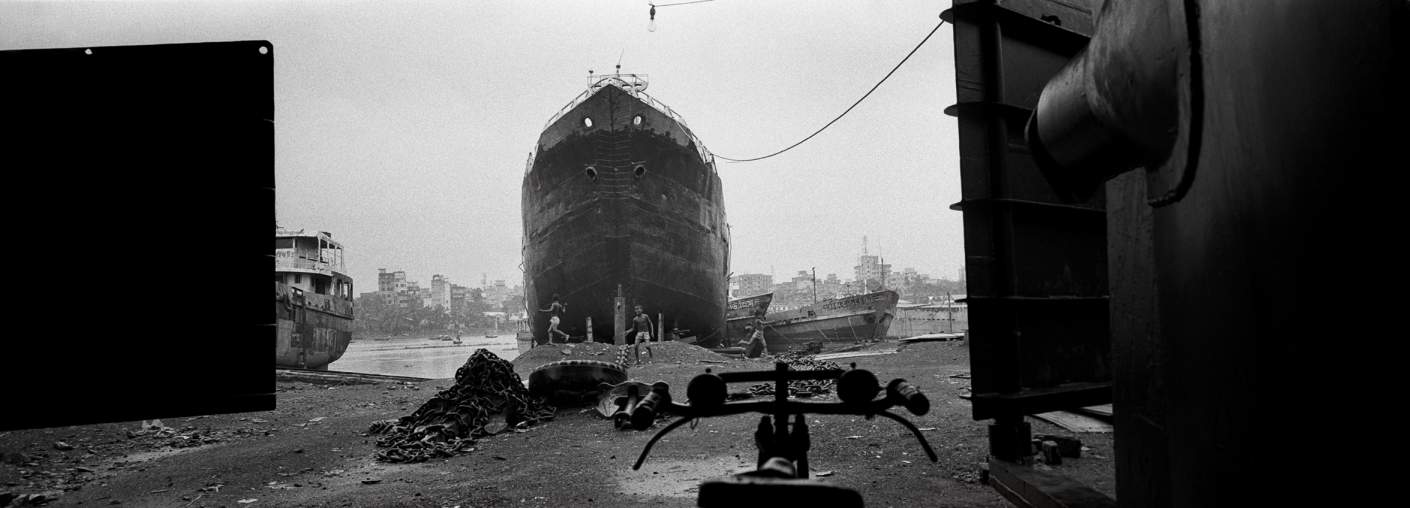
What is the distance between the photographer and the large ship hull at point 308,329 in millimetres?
23406

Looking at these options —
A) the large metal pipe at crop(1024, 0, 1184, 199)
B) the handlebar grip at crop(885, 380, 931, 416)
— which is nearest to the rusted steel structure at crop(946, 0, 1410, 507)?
the large metal pipe at crop(1024, 0, 1184, 199)

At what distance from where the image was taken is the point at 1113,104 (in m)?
1.69

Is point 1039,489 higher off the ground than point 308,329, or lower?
lower

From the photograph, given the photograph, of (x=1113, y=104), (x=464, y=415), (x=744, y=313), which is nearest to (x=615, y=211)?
(x=464, y=415)

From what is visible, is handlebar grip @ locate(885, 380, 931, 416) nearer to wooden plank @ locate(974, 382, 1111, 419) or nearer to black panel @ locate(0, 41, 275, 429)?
wooden plank @ locate(974, 382, 1111, 419)

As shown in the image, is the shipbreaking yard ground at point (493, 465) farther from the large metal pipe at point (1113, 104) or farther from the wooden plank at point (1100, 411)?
the large metal pipe at point (1113, 104)

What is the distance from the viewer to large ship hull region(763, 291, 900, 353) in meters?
35.4

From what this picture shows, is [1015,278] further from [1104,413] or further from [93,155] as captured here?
[93,155]

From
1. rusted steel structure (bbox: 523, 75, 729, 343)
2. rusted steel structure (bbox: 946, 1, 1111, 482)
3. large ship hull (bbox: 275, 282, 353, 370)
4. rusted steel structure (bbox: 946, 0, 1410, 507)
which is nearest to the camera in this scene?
rusted steel structure (bbox: 946, 0, 1410, 507)

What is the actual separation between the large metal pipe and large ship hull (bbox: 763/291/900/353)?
1301 inches

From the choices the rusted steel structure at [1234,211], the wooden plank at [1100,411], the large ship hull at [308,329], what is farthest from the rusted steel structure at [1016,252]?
the large ship hull at [308,329]

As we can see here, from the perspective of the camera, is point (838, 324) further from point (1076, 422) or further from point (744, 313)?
point (1076, 422)

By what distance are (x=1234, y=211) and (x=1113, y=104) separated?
533 millimetres

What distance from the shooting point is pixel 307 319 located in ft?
82.9
